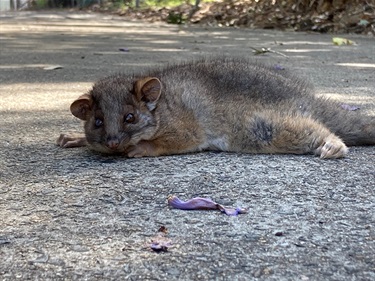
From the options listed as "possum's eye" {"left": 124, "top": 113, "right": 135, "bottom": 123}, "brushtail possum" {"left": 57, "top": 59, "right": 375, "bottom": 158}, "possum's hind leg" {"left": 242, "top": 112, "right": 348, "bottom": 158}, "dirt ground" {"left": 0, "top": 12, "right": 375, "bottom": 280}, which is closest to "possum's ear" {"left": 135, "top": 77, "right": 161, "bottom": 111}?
"brushtail possum" {"left": 57, "top": 59, "right": 375, "bottom": 158}

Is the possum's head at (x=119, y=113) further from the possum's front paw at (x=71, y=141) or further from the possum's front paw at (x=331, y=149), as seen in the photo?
the possum's front paw at (x=331, y=149)

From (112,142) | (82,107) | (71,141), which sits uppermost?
(82,107)

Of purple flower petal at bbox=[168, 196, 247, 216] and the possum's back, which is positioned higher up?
the possum's back

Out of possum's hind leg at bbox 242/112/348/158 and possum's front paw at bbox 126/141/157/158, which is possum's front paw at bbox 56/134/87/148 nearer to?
possum's front paw at bbox 126/141/157/158

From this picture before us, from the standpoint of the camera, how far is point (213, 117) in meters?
3.81

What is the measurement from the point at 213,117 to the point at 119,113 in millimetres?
567

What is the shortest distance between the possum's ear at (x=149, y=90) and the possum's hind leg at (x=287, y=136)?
1.83 feet

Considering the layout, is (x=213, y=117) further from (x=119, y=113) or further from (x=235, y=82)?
(x=119, y=113)

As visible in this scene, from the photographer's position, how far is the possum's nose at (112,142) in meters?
3.53

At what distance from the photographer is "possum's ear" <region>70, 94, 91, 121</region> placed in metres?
3.68

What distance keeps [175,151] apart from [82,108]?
0.59 metres

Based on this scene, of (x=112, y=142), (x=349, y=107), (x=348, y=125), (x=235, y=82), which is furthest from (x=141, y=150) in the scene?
(x=349, y=107)

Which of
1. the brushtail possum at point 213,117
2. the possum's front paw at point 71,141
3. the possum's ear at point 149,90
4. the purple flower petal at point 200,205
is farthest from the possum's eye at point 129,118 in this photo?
the purple flower petal at point 200,205

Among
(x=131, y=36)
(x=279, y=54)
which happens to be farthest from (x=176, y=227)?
(x=131, y=36)
